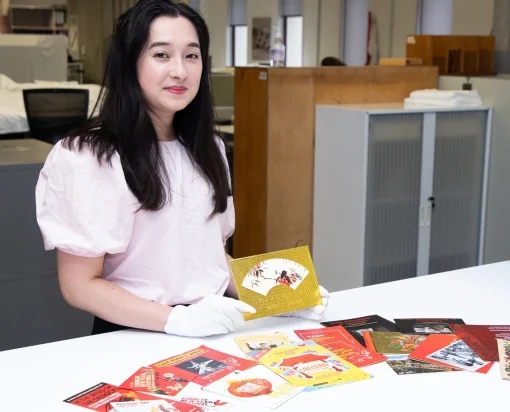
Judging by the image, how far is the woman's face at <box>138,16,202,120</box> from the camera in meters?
1.83

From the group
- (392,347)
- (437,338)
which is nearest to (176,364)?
(392,347)

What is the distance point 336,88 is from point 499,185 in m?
1.12

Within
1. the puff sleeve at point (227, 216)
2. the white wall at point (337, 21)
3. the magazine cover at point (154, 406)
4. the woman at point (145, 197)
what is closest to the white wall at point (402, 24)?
the white wall at point (337, 21)

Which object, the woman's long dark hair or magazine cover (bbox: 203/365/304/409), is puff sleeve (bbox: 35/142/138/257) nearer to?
the woman's long dark hair

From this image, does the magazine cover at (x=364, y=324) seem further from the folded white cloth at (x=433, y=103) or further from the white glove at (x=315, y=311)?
the folded white cloth at (x=433, y=103)

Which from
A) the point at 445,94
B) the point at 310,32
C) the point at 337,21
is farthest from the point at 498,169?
the point at 310,32

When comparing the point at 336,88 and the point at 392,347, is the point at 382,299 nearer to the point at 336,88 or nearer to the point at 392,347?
the point at 392,347

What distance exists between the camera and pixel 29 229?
3.07m

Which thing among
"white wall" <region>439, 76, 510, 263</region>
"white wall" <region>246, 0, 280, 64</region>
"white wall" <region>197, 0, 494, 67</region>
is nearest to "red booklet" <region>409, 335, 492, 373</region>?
"white wall" <region>439, 76, 510, 263</region>

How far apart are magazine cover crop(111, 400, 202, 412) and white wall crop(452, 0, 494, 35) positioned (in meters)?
5.82

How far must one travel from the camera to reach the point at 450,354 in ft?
5.54

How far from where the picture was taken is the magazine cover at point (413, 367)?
63.0 inches

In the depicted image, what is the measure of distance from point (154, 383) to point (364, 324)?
60 centimetres

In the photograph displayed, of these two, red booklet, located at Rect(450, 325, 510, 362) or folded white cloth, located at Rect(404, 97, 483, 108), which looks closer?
red booklet, located at Rect(450, 325, 510, 362)
